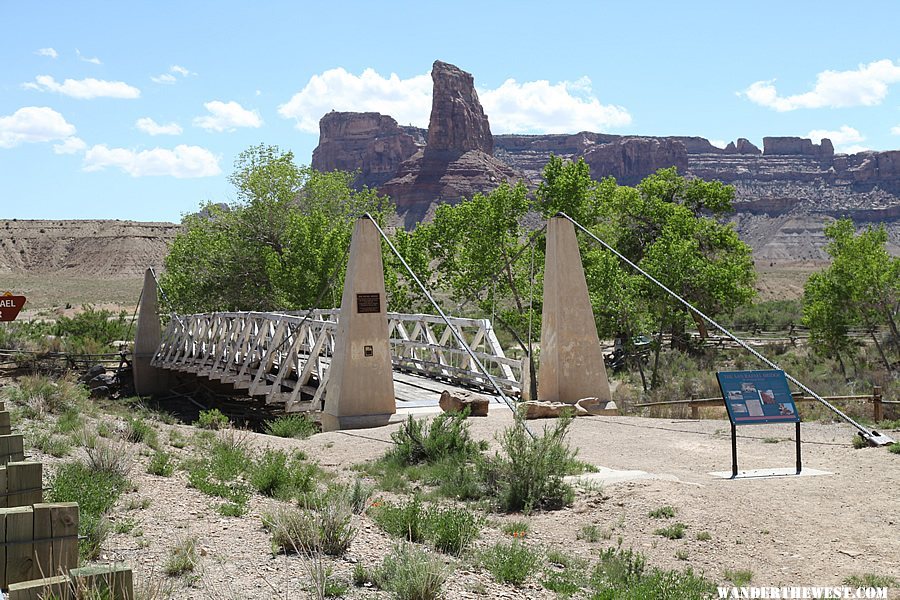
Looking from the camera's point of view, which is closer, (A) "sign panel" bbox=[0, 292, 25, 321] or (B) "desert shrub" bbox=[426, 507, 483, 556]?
(B) "desert shrub" bbox=[426, 507, 483, 556]

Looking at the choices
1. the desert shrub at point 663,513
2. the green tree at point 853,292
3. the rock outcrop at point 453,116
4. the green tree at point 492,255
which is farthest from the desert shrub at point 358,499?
the rock outcrop at point 453,116

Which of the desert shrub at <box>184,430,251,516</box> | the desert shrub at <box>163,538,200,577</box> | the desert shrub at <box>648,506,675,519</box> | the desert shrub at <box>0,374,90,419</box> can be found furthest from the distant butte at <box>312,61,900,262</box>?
the desert shrub at <box>163,538,200,577</box>

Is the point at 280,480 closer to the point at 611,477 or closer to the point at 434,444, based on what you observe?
the point at 434,444

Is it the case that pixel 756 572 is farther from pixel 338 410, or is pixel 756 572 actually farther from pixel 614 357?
pixel 614 357

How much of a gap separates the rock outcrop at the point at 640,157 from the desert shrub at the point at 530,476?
15606 cm

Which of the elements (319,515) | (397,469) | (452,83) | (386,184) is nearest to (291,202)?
(397,469)

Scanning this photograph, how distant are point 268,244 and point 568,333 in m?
20.5

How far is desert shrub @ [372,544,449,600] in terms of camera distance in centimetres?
504

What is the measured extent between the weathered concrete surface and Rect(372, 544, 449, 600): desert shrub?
8.92 m

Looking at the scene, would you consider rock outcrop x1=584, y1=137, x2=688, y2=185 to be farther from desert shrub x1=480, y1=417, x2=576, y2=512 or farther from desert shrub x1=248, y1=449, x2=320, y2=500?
desert shrub x1=248, y1=449, x2=320, y2=500

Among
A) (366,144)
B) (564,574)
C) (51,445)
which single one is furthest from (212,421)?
(366,144)

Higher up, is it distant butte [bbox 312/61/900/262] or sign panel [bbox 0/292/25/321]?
distant butte [bbox 312/61/900/262]

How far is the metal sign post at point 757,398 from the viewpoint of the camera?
893 centimetres

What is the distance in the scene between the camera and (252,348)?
765 inches
